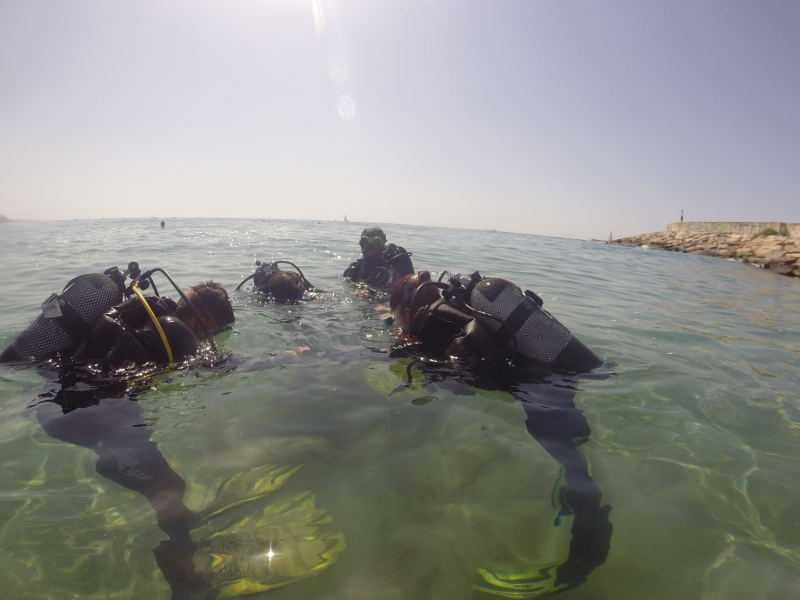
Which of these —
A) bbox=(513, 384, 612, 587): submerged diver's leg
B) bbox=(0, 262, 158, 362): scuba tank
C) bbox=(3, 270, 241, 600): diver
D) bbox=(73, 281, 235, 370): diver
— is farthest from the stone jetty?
bbox=(0, 262, 158, 362): scuba tank

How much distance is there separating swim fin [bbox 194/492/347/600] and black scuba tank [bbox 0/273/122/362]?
8.46ft

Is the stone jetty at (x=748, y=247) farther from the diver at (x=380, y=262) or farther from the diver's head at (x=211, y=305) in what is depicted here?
the diver's head at (x=211, y=305)

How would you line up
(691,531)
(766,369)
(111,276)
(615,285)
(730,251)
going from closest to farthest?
1. (691,531)
2. (111,276)
3. (766,369)
4. (615,285)
5. (730,251)

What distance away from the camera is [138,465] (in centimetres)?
234

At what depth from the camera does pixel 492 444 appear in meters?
2.72

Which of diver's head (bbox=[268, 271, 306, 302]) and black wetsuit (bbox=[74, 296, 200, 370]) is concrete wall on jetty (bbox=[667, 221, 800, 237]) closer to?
diver's head (bbox=[268, 271, 306, 302])

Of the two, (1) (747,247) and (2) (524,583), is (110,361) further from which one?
(1) (747,247)

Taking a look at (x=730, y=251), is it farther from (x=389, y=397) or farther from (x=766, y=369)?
(x=389, y=397)

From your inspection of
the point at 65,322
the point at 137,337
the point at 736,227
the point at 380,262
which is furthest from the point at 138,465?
the point at 736,227

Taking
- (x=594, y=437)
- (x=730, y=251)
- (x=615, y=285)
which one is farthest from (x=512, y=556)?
(x=730, y=251)

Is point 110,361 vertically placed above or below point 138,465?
above

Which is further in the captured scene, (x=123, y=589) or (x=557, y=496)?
(x=557, y=496)

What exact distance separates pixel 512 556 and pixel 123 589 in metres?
1.67

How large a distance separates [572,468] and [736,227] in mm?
41514
